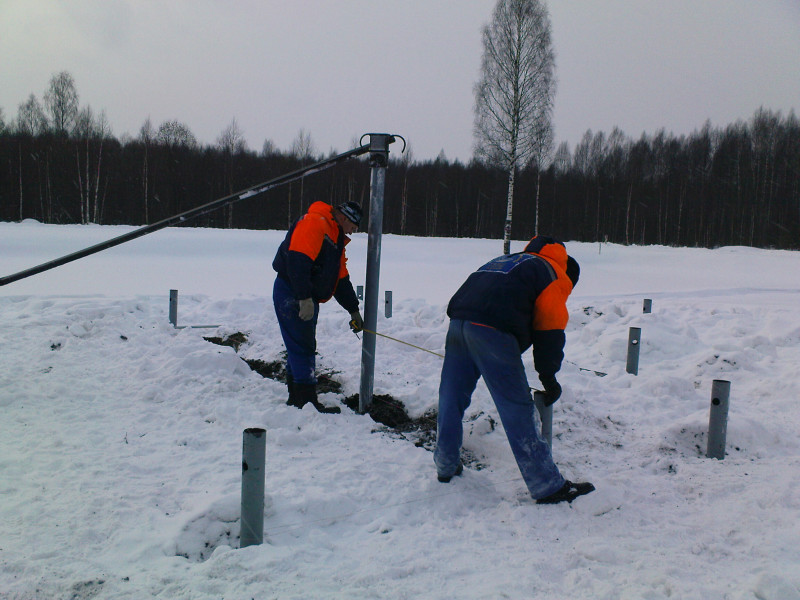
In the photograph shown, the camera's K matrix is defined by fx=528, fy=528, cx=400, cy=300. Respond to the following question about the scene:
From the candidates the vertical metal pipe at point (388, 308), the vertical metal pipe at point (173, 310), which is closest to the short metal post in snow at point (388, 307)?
the vertical metal pipe at point (388, 308)

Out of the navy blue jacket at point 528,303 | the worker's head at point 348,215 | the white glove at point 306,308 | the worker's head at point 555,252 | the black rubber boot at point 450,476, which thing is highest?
the worker's head at point 348,215

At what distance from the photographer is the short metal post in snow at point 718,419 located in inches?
152

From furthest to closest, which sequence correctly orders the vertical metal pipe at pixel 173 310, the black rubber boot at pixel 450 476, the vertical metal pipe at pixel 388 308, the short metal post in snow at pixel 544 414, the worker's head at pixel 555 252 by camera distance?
the vertical metal pipe at pixel 388 308, the vertical metal pipe at pixel 173 310, the short metal post in snow at pixel 544 414, the black rubber boot at pixel 450 476, the worker's head at pixel 555 252

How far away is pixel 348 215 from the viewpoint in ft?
14.9

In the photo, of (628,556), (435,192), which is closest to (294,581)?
(628,556)

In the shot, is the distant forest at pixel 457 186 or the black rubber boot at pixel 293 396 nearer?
the black rubber boot at pixel 293 396

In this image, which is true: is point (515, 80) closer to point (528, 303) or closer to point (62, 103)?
point (528, 303)

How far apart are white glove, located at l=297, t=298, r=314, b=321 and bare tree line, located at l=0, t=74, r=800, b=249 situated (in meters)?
29.7

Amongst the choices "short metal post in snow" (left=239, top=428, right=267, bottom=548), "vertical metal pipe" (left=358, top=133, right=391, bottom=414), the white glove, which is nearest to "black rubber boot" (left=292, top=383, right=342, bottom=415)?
"vertical metal pipe" (left=358, top=133, right=391, bottom=414)

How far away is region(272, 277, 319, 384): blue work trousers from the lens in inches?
174

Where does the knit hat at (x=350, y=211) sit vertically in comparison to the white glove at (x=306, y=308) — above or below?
above

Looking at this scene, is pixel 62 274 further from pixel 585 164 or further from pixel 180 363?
pixel 585 164

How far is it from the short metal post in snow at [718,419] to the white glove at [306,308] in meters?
3.08

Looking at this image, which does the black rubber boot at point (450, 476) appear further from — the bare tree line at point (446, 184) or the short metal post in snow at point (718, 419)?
the bare tree line at point (446, 184)
